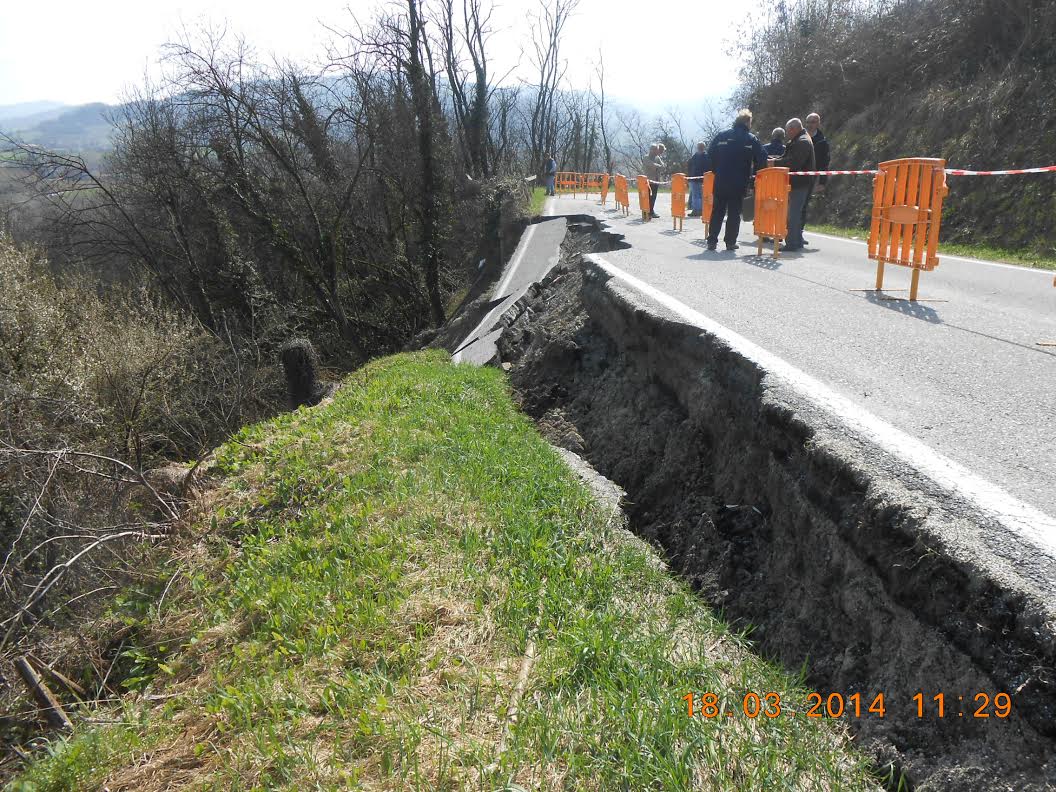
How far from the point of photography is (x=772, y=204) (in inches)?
393

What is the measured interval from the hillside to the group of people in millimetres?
3551

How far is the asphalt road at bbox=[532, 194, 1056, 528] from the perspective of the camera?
3.31 m

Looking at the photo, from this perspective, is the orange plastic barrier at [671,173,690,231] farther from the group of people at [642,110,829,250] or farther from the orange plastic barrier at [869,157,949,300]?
the orange plastic barrier at [869,157,949,300]

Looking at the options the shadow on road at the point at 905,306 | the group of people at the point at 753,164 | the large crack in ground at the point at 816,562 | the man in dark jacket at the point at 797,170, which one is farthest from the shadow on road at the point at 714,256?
the large crack in ground at the point at 816,562

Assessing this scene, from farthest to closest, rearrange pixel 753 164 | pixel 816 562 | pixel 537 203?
pixel 537 203
pixel 753 164
pixel 816 562

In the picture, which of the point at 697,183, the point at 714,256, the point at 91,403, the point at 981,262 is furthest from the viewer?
the point at 697,183

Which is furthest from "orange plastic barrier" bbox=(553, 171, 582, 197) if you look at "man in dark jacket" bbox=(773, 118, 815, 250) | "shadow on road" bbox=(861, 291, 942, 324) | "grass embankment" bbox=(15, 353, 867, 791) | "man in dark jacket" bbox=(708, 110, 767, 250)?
"grass embankment" bbox=(15, 353, 867, 791)

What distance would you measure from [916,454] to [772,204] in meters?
7.77

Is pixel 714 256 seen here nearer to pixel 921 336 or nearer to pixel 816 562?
pixel 921 336

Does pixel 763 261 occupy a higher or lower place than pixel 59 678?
higher

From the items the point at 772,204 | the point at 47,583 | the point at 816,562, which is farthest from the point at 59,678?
the point at 772,204

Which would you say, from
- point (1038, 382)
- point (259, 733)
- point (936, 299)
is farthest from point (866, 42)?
point (259, 733)

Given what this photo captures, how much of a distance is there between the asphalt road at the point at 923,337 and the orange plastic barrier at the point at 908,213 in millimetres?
383

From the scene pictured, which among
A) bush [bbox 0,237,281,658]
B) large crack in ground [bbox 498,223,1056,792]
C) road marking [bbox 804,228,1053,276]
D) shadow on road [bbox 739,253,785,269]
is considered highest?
shadow on road [bbox 739,253,785,269]
